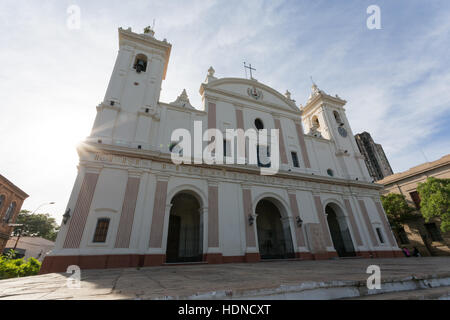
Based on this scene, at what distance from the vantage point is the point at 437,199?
18.7 metres

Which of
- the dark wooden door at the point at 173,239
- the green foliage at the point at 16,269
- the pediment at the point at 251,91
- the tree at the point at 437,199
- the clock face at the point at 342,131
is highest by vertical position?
the pediment at the point at 251,91

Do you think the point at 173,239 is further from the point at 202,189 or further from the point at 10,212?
the point at 10,212

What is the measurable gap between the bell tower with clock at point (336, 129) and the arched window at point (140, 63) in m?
16.2

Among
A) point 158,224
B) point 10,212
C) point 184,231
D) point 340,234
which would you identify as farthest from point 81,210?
point 10,212

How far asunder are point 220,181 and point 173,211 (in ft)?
13.2

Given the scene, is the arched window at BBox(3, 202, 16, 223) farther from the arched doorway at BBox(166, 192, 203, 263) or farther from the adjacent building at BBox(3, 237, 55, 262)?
the arched doorway at BBox(166, 192, 203, 263)

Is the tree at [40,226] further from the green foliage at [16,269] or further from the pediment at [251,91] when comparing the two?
the pediment at [251,91]

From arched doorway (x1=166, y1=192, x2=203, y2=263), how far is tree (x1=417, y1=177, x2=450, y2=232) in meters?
21.9

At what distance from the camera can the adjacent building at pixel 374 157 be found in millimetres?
45219

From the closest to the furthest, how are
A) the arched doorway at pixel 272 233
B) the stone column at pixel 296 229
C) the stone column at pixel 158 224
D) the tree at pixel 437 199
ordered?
the stone column at pixel 158 224, the stone column at pixel 296 229, the arched doorway at pixel 272 233, the tree at pixel 437 199

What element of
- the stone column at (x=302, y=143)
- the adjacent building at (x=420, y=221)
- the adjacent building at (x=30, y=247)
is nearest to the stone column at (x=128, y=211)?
the stone column at (x=302, y=143)

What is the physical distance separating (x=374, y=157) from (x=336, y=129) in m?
34.8

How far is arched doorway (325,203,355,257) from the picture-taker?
15.4m
